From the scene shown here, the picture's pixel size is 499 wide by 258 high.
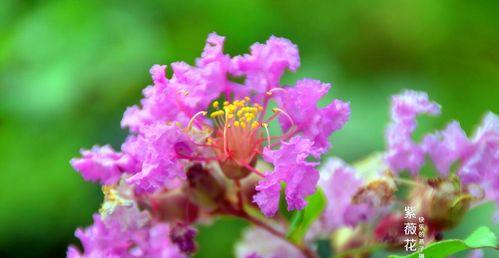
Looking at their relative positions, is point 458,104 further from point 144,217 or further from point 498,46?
point 144,217

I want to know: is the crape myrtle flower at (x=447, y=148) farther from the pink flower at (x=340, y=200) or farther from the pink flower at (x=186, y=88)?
the pink flower at (x=186, y=88)

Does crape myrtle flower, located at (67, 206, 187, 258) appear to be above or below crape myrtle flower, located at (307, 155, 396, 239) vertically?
below

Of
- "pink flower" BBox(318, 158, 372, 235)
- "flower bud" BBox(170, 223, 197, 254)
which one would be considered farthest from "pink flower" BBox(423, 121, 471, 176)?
"flower bud" BBox(170, 223, 197, 254)

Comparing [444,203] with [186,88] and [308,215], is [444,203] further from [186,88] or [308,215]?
[186,88]

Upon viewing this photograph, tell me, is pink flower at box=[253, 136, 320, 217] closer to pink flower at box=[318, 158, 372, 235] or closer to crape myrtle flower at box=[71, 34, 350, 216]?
crape myrtle flower at box=[71, 34, 350, 216]

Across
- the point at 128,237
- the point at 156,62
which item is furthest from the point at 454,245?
the point at 156,62

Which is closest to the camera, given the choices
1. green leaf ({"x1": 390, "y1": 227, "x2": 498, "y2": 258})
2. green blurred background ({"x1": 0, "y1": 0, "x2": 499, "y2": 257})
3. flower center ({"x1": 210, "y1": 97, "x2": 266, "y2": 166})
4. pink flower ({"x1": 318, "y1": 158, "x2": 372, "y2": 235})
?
green leaf ({"x1": 390, "y1": 227, "x2": 498, "y2": 258})

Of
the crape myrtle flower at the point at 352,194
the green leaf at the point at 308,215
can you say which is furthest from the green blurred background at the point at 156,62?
the green leaf at the point at 308,215
